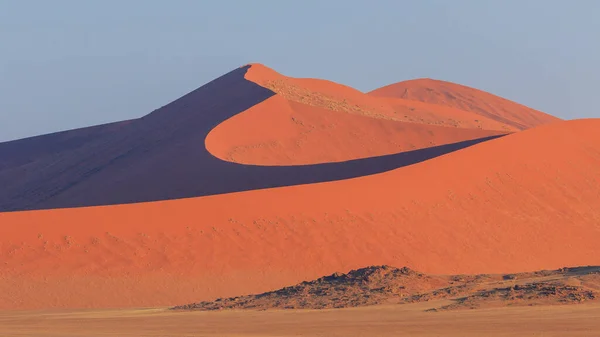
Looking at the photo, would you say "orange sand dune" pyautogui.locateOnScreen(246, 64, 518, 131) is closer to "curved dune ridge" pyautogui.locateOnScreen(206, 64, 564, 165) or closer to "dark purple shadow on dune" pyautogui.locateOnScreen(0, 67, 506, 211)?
"curved dune ridge" pyautogui.locateOnScreen(206, 64, 564, 165)

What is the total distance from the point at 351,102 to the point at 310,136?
1365 centimetres

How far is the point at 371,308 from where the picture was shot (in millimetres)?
22078

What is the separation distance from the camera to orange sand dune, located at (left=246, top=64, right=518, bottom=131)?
210 ft

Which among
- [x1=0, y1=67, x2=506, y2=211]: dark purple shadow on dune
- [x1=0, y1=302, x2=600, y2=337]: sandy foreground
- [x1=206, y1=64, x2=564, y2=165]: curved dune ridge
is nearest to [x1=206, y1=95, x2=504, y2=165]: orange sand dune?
[x1=206, y1=64, x2=564, y2=165]: curved dune ridge

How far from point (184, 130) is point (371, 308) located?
39440mm

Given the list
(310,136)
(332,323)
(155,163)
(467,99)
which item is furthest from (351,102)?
(332,323)

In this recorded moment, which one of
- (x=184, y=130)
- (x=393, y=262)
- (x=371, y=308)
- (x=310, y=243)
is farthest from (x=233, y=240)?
(x=184, y=130)

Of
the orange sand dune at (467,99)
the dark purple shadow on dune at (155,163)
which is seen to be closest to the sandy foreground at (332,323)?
the dark purple shadow on dune at (155,163)

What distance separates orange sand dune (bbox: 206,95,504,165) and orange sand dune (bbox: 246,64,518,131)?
3.72 m

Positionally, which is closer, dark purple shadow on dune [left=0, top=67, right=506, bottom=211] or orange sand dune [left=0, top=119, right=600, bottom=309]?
orange sand dune [left=0, top=119, right=600, bottom=309]

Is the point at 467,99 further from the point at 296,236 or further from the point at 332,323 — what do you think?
the point at 332,323

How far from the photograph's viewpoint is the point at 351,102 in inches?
2692

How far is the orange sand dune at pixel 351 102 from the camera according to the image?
6406cm

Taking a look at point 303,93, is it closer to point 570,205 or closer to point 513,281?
point 570,205
